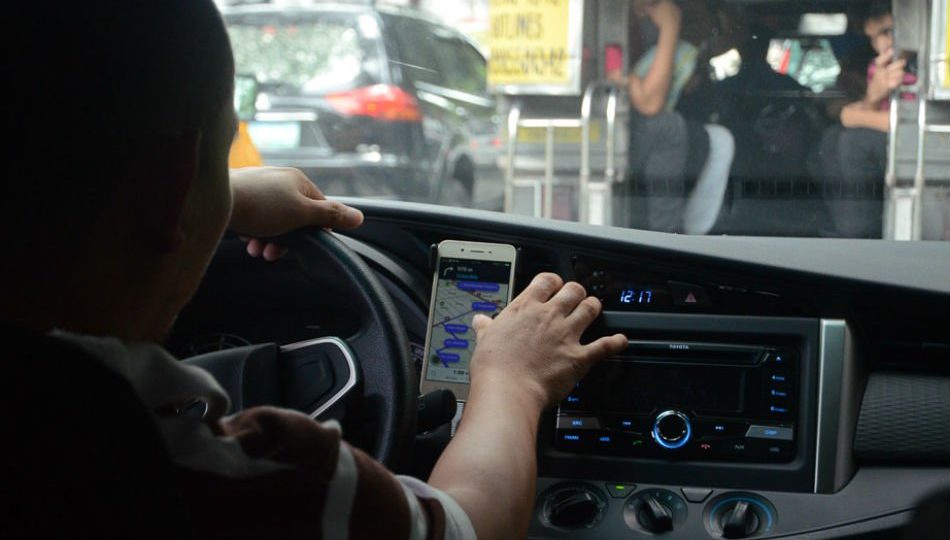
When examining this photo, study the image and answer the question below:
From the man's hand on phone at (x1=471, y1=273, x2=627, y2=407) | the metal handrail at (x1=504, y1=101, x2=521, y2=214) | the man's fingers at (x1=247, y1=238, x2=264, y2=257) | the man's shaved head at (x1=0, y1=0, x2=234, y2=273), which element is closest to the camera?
the man's shaved head at (x1=0, y1=0, x2=234, y2=273)

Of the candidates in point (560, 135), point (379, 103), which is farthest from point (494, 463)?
point (379, 103)

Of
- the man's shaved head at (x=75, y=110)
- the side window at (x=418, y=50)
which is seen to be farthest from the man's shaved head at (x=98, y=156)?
the side window at (x=418, y=50)

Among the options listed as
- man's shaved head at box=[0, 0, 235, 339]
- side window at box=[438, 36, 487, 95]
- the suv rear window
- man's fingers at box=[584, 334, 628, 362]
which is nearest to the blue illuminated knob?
man's fingers at box=[584, 334, 628, 362]

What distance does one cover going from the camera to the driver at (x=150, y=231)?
3.38 feet

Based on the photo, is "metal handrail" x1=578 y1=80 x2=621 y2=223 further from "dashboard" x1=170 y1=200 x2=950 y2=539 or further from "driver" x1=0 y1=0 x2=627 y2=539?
"driver" x1=0 y1=0 x2=627 y2=539

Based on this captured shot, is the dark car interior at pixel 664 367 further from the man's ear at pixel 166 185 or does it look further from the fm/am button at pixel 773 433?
the man's ear at pixel 166 185

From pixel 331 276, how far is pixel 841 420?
81cm

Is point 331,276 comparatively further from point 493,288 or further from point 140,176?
point 140,176

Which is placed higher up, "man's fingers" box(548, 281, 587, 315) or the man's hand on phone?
"man's fingers" box(548, 281, 587, 315)

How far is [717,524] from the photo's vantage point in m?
2.00

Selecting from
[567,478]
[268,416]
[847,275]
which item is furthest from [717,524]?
[268,416]

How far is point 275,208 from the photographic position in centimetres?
180

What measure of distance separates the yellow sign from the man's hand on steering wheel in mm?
1573

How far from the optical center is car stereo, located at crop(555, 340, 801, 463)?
203 cm
